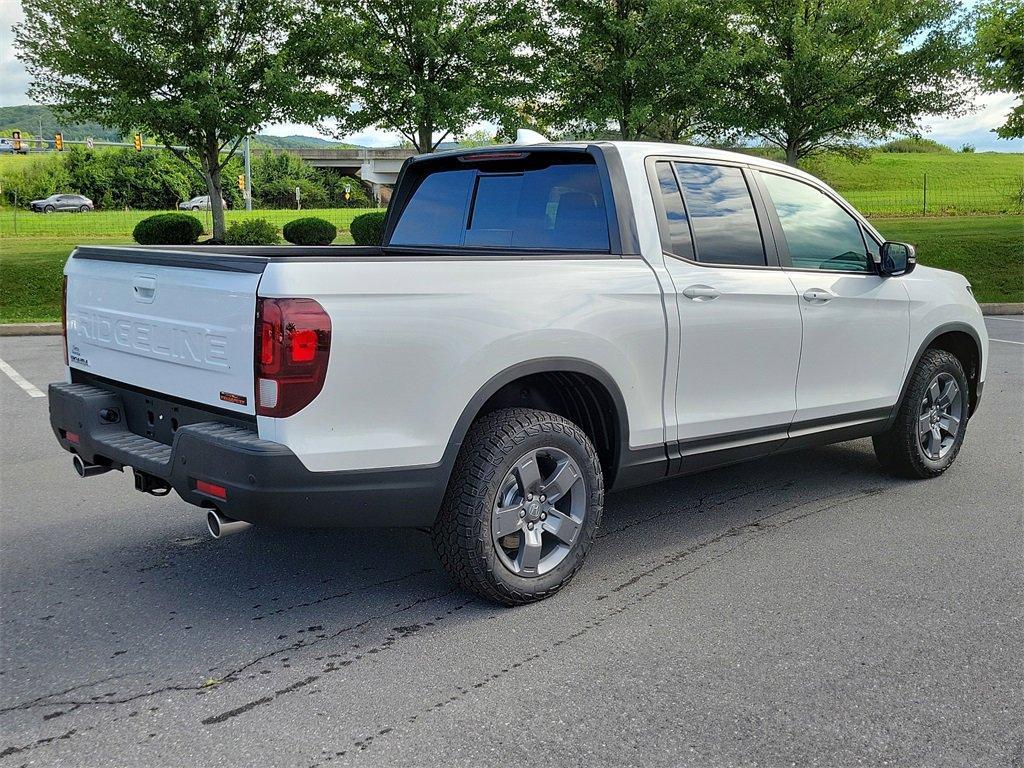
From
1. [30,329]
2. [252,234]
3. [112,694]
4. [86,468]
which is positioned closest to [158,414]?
[86,468]

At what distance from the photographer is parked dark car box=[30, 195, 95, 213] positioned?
81000 millimetres

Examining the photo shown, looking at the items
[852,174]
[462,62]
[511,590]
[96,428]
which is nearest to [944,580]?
[511,590]

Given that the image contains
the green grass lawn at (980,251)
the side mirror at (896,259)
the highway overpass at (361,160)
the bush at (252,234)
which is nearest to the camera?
the side mirror at (896,259)

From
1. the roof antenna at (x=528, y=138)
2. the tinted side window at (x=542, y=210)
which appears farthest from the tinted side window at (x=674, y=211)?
the roof antenna at (x=528, y=138)

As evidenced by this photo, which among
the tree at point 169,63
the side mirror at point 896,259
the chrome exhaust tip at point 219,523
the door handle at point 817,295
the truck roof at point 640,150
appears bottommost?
the chrome exhaust tip at point 219,523

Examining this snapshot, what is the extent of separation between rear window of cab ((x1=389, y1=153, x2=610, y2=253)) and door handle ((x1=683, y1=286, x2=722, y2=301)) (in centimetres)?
42

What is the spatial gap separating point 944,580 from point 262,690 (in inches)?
115

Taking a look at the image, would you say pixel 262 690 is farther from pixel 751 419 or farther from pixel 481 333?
pixel 751 419

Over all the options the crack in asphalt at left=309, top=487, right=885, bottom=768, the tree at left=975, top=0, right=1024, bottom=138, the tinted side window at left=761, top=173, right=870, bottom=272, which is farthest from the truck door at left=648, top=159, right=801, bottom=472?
the tree at left=975, top=0, right=1024, bottom=138

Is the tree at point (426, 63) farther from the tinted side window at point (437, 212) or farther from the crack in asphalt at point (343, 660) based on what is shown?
the crack in asphalt at point (343, 660)

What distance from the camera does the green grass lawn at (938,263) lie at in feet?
58.7

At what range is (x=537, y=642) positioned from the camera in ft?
12.3

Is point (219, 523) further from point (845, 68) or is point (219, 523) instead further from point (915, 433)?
point (845, 68)

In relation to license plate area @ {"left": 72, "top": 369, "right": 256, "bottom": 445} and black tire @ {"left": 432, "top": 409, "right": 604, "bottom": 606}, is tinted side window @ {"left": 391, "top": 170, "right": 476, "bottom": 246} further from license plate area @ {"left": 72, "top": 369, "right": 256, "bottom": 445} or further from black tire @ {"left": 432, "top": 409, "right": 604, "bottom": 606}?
license plate area @ {"left": 72, "top": 369, "right": 256, "bottom": 445}
